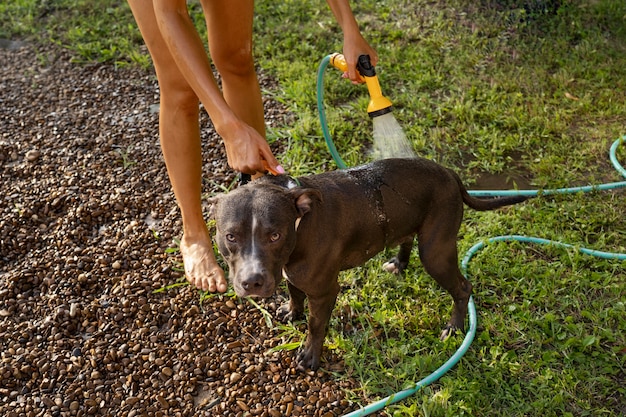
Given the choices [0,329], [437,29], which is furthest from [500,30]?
[0,329]

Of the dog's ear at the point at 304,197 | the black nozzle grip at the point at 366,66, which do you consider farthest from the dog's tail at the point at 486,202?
the dog's ear at the point at 304,197

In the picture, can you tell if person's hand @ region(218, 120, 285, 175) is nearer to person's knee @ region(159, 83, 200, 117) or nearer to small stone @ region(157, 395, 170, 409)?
person's knee @ region(159, 83, 200, 117)

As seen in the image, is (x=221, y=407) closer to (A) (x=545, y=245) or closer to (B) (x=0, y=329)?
(B) (x=0, y=329)

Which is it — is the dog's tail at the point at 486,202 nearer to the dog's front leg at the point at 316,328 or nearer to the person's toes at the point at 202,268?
the dog's front leg at the point at 316,328

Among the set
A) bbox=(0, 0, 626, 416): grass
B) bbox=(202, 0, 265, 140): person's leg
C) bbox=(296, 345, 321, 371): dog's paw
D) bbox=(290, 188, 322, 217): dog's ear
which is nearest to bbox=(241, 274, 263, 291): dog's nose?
bbox=(290, 188, 322, 217): dog's ear

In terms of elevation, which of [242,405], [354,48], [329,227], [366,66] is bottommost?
[242,405]

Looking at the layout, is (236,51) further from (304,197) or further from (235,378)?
(235,378)

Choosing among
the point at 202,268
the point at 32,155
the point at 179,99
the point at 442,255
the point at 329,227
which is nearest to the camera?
the point at 329,227

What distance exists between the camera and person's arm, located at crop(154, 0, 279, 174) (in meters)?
2.99

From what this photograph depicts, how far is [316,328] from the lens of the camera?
3.44 meters

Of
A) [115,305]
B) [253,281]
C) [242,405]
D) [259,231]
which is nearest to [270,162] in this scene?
[259,231]

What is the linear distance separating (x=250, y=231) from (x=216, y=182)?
226 cm

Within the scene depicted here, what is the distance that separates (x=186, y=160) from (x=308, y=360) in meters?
1.39

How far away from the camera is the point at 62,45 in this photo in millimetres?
7184
